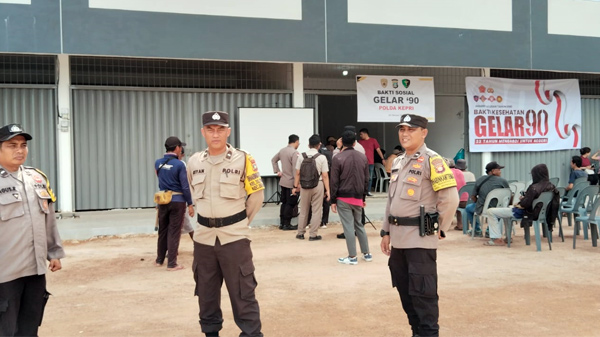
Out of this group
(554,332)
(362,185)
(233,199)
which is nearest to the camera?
(233,199)

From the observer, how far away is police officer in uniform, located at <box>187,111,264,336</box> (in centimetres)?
462

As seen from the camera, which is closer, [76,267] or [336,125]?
[76,267]

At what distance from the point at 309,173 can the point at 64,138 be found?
561 centimetres

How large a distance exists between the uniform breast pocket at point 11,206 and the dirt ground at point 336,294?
1.70 m

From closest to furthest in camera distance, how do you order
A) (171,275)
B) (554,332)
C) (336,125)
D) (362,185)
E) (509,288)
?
(554,332), (509,288), (171,275), (362,185), (336,125)

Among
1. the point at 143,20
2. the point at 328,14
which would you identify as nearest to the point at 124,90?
the point at 143,20

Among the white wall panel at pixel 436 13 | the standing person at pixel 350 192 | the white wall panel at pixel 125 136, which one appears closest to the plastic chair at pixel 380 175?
the white wall panel at pixel 436 13

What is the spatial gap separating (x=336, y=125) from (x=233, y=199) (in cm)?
1981

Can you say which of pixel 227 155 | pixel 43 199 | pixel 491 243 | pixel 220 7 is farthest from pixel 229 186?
pixel 220 7

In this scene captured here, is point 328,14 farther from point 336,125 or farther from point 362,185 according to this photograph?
point 336,125

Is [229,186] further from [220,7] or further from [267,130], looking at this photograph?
[267,130]

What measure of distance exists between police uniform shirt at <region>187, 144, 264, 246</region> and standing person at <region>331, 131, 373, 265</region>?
11.8ft

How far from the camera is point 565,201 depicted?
12492 mm

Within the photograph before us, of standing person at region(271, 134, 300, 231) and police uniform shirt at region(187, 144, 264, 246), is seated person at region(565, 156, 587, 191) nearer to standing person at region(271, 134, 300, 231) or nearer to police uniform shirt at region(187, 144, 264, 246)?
standing person at region(271, 134, 300, 231)
